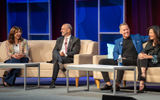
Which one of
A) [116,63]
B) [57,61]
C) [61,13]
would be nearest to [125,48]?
[116,63]

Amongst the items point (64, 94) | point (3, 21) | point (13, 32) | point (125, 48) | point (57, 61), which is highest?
point (3, 21)

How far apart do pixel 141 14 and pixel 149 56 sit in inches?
116

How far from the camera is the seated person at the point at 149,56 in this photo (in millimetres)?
5528

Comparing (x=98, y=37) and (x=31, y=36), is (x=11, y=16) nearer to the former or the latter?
(x=31, y=36)

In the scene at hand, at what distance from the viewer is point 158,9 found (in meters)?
8.17

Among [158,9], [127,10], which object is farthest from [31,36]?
[158,9]

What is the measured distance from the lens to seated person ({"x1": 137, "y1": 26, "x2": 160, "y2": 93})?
5528 millimetres

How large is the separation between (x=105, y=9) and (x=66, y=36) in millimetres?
2571

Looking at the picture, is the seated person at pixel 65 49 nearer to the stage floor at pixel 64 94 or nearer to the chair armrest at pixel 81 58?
the chair armrest at pixel 81 58

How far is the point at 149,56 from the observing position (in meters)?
5.57

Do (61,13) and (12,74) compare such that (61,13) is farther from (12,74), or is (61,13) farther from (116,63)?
(116,63)

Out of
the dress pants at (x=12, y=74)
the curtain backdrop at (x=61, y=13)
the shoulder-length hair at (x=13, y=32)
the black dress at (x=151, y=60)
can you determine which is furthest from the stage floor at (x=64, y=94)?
the curtain backdrop at (x=61, y=13)

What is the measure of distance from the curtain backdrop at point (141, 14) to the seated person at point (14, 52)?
270cm

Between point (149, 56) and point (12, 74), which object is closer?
point (149, 56)
